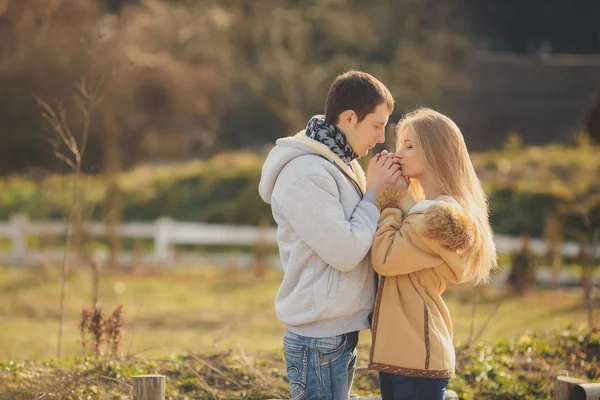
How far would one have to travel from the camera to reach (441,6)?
3041 centimetres

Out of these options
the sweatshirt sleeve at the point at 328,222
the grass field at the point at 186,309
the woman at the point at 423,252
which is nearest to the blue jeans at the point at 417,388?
the woman at the point at 423,252

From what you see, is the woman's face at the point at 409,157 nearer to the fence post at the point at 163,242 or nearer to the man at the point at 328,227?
the man at the point at 328,227

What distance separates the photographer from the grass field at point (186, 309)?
30.2ft

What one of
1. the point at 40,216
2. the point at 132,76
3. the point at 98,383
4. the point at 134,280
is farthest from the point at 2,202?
the point at 98,383

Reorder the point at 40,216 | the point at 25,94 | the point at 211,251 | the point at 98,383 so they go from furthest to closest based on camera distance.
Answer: the point at 25,94 → the point at 40,216 → the point at 211,251 → the point at 98,383

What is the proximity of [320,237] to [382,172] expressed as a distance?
1.34ft

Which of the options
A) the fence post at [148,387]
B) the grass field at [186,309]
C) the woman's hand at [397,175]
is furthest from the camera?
the grass field at [186,309]

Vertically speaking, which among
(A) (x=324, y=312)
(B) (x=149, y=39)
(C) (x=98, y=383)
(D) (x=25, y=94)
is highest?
(B) (x=149, y=39)

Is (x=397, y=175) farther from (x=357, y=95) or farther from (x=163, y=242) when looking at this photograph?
(x=163, y=242)

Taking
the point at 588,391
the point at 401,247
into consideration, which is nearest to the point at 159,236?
the point at 588,391

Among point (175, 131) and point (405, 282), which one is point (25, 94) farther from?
point (405, 282)

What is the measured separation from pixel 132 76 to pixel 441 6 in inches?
529

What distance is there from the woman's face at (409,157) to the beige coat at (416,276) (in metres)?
0.12

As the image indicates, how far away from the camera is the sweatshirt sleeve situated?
326 cm
